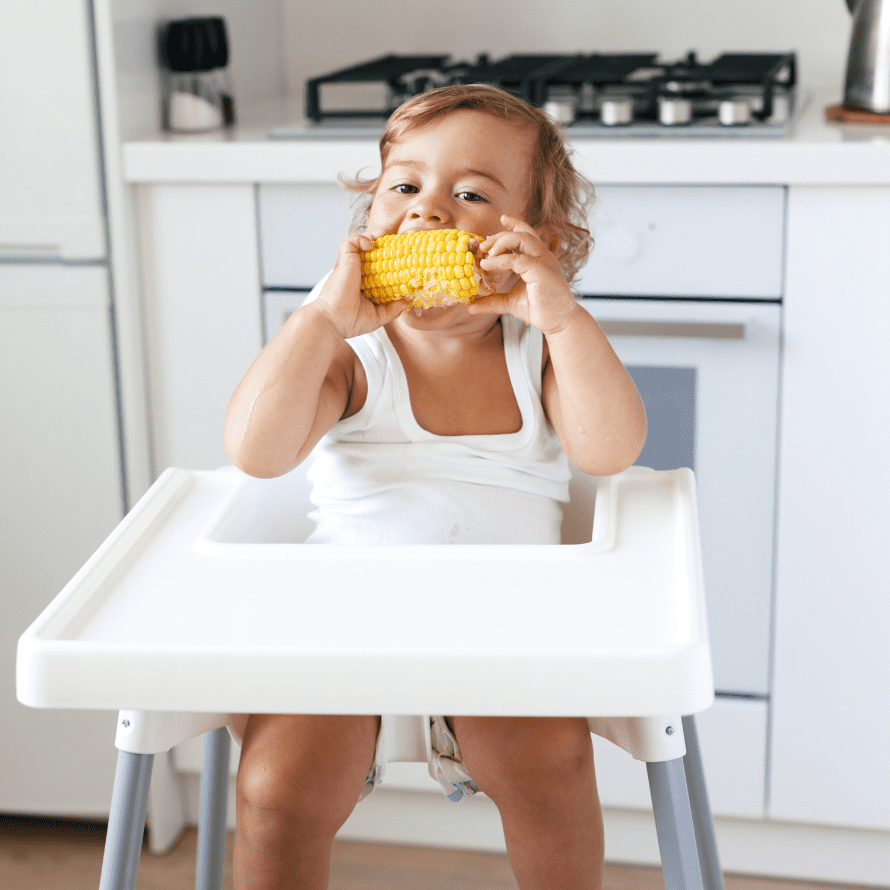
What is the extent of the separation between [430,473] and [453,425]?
0.06 meters

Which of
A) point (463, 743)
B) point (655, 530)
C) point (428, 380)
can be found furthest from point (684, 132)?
point (463, 743)

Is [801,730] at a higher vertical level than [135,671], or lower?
lower

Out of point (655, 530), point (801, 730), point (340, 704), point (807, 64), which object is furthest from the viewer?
point (807, 64)

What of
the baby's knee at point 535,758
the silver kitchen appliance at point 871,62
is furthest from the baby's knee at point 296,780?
the silver kitchen appliance at point 871,62

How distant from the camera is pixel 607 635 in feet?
2.25

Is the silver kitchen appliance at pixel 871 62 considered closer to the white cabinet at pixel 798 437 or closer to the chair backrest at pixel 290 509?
the white cabinet at pixel 798 437

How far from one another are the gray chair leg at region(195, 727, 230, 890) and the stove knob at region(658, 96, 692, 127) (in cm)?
91

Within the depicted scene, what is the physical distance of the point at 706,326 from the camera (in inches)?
55.9

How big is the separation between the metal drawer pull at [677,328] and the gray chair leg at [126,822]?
2.62 ft

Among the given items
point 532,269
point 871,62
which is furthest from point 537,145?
point 871,62

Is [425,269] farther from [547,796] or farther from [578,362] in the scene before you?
[547,796]

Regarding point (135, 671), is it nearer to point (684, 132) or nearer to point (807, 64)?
point (684, 132)

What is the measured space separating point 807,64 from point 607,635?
1.52 m

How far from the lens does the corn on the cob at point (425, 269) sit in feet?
2.81
